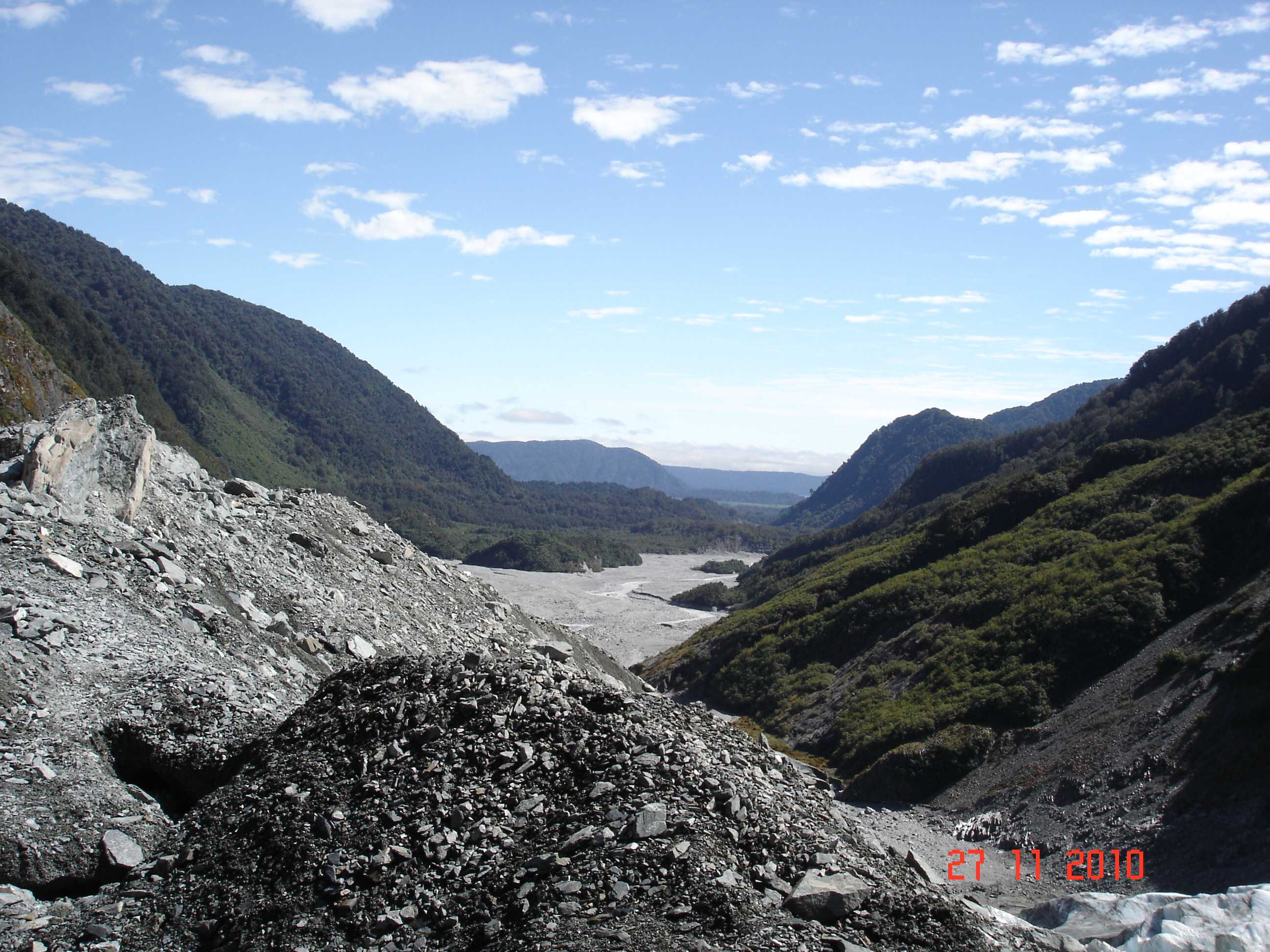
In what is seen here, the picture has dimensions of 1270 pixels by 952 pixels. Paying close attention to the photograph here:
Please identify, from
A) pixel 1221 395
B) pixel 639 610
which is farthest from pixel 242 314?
pixel 1221 395

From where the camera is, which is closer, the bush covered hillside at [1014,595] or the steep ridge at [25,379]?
the bush covered hillside at [1014,595]

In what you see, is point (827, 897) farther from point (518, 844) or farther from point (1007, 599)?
point (1007, 599)

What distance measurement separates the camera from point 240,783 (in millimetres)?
8531

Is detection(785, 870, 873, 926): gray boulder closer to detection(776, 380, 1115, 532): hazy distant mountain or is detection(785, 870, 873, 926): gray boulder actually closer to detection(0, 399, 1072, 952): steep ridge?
detection(0, 399, 1072, 952): steep ridge

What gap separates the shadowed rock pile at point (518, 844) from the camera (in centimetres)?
619

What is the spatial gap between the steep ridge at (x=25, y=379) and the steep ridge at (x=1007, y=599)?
3846 cm

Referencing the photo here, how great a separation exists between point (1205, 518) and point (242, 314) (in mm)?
201773

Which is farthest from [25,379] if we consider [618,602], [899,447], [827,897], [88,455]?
[899,447]

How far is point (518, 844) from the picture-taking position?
711 centimetres

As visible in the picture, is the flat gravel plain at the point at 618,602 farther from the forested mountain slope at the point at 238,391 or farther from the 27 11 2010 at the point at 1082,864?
the forested mountain slope at the point at 238,391

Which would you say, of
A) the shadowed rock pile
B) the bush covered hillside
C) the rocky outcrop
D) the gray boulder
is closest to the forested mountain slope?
the bush covered hillside

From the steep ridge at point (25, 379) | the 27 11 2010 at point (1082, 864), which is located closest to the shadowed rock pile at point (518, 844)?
the 27 11 2010 at point (1082, 864)

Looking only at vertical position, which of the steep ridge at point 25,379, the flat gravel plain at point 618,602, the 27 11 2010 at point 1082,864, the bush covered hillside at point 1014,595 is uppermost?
the steep ridge at point 25,379

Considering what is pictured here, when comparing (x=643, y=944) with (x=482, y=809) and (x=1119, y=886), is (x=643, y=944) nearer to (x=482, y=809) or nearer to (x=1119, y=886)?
(x=482, y=809)
